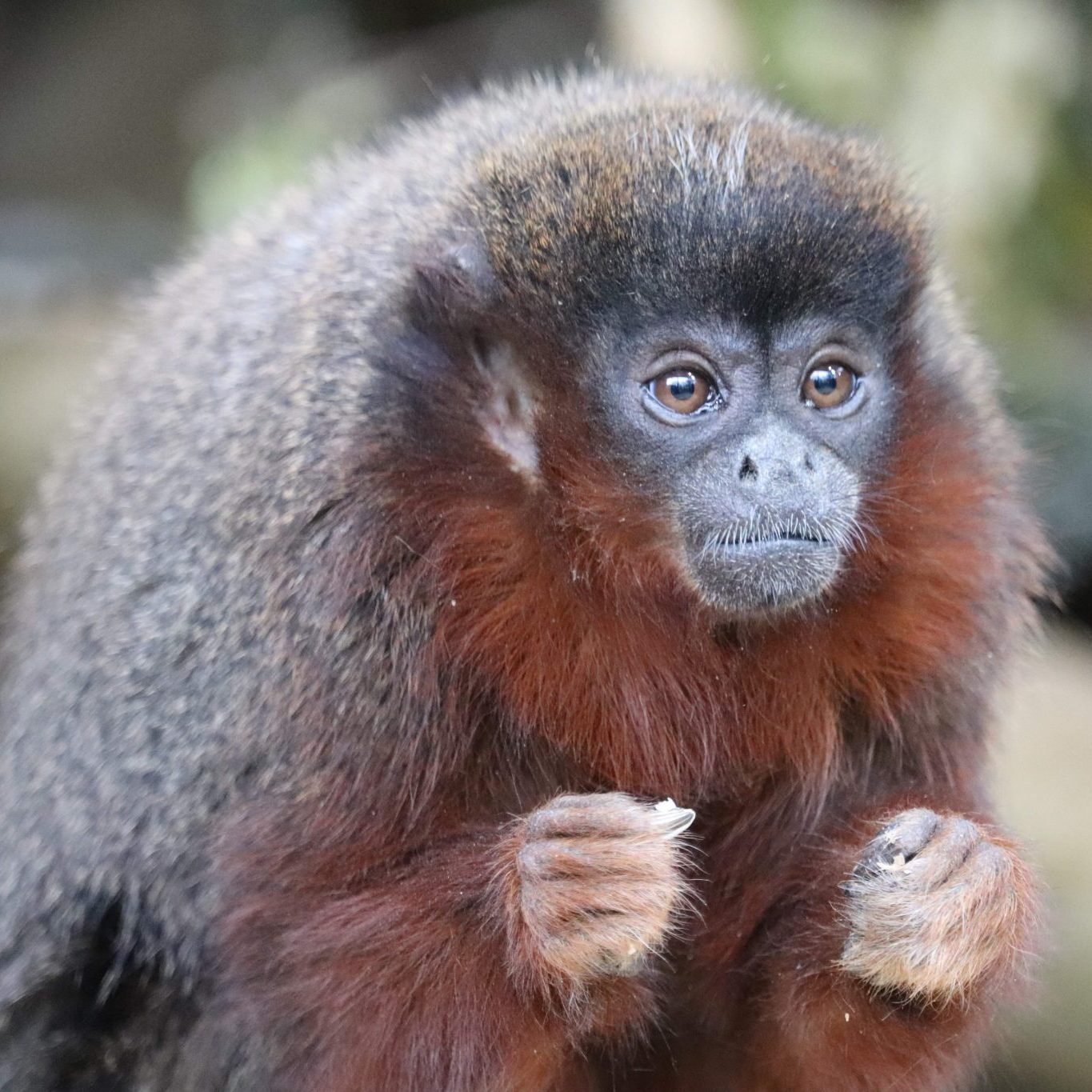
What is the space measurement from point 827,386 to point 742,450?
0.22 m

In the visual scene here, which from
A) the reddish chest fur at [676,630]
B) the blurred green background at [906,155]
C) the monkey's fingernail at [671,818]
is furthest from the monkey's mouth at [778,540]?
the blurred green background at [906,155]

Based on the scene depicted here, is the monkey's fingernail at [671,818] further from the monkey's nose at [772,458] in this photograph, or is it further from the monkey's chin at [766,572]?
→ the monkey's nose at [772,458]

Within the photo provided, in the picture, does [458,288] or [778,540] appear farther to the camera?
[458,288]

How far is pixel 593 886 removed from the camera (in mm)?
2467

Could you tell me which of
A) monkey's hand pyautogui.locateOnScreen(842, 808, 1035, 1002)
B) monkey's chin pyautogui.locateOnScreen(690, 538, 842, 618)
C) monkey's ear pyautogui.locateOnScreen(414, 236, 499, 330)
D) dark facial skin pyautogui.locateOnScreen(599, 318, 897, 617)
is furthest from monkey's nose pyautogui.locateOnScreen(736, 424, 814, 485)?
monkey's hand pyautogui.locateOnScreen(842, 808, 1035, 1002)

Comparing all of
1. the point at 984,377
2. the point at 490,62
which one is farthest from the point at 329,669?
the point at 490,62

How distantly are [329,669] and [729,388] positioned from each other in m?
0.83

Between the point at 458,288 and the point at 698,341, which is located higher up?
the point at 458,288

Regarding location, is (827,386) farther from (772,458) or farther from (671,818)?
(671,818)

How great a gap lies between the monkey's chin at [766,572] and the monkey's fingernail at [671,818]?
1.18ft

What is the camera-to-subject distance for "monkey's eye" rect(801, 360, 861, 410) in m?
2.70

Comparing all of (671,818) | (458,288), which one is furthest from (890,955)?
(458,288)

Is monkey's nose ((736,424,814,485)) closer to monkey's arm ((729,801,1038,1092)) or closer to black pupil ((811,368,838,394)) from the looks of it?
black pupil ((811,368,838,394))

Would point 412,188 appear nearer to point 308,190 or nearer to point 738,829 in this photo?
point 308,190
